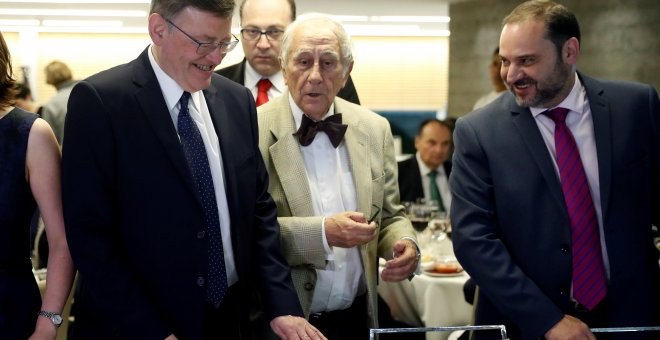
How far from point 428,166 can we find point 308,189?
367 centimetres

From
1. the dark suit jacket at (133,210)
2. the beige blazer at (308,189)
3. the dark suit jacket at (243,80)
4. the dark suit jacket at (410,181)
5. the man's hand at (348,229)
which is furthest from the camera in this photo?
the dark suit jacket at (410,181)

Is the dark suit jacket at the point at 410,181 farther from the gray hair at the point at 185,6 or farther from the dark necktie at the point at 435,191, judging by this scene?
the gray hair at the point at 185,6

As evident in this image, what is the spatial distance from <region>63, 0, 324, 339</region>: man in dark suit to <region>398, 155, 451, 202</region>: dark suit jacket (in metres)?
3.73

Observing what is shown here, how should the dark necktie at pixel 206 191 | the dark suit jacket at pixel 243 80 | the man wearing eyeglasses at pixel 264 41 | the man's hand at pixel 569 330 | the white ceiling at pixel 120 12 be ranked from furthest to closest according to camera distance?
the white ceiling at pixel 120 12 → the dark suit jacket at pixel 243 80 → the man wearing eyeglasses at pixel 264 41 → the man's hand at pixel 569 330 → the dark necktie at pixel 206 191

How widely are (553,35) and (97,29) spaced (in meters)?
12.3

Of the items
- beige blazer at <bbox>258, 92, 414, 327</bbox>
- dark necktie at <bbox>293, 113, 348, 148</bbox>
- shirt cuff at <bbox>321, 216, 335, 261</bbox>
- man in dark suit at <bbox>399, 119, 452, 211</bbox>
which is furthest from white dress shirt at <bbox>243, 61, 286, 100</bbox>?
man in dark suit at <bbox>399, 119, 452, 211</bbox>

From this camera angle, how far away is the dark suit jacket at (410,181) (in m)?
5.69

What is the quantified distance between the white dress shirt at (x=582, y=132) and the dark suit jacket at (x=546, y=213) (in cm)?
3

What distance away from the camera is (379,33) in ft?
46.0

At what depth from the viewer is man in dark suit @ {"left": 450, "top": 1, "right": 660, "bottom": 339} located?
7.26 feet

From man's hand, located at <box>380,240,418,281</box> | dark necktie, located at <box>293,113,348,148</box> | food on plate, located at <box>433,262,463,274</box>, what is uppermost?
dark necktie, located at <box>293,113,348,148</box>

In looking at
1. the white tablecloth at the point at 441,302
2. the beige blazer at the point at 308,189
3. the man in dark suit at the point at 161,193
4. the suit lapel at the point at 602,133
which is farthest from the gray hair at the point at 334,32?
the white tablecloth at the point at 441,302

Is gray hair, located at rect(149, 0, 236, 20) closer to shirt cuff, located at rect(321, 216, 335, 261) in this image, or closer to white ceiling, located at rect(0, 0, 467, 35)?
shirt cuff, located at rect(321, 216, 335, 261)

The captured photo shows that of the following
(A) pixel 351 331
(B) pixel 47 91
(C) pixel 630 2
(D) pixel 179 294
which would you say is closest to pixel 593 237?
(A) pixel 351 331
